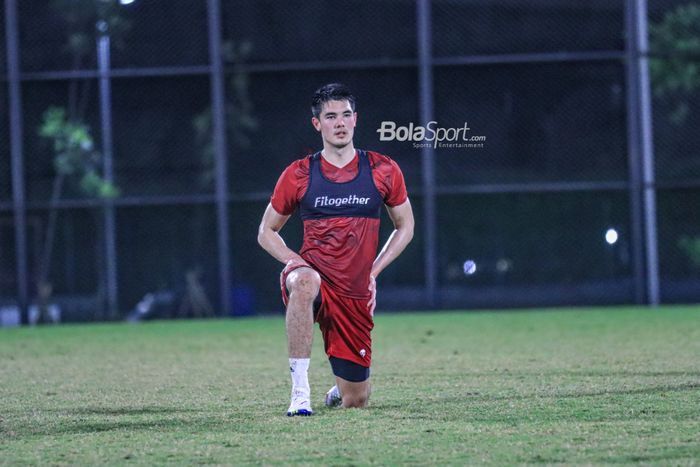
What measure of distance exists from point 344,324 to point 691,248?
10155 millimetres

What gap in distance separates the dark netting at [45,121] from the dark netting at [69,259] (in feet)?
0.99

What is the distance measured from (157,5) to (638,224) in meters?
6.51

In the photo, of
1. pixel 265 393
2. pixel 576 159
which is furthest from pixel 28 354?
pixel 576 159

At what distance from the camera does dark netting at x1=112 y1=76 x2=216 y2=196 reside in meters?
16.0

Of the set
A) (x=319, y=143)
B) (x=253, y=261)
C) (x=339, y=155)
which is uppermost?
(x=319, y=143)

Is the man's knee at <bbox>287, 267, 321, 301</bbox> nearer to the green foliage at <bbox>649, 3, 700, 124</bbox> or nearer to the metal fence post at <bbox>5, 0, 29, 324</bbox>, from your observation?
the metal fence post at <bbox>5, 0, 29, 324</bbox>

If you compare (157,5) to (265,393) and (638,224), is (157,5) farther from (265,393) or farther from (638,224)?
(265,393)

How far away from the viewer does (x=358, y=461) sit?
4.52 m

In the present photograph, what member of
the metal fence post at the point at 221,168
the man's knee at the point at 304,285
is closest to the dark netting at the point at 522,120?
the metal fence post at the point at 221,168

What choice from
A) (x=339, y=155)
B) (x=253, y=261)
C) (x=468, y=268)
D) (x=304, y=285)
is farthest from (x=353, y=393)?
(x=253, y=261)

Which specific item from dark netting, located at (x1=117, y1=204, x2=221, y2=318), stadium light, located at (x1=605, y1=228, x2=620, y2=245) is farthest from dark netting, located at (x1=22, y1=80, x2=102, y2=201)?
stadium light, located at (x1=605, y1=228, x2=620, y2=245)

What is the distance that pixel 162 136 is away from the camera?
631 inches

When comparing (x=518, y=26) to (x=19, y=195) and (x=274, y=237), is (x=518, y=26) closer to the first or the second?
(x=19, y=195)

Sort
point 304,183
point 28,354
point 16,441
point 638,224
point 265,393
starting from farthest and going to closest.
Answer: point 638,224, point 28,354, point 265,393, point 304,183, point 16,441
